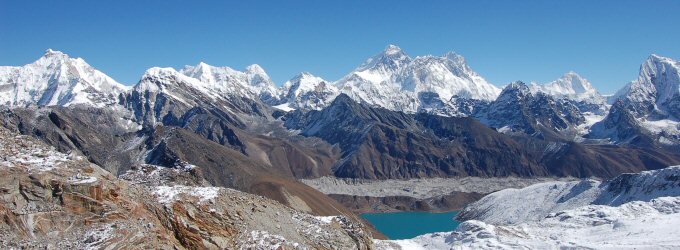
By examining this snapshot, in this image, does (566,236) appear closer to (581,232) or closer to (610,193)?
(581,232)

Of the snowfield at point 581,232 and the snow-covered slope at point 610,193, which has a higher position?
the snow-covered slope at point 610,193

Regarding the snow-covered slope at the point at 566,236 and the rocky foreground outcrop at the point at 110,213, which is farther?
the snow-covered slope at the point at 566,236

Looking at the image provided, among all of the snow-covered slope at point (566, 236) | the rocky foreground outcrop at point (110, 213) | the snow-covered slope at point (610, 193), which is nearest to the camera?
the rocky foreground outcrop at point (110, 213)

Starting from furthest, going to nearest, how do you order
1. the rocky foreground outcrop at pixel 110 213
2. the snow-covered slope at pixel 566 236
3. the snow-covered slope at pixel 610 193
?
the snow-covered slope at pixel 610 193
the snow-covered slope at pixel 566 236
the rocky foreground outcrop at pixel 110 213

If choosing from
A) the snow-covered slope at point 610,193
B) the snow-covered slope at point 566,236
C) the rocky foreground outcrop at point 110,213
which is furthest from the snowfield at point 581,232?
the snow-covered slope at point 610,193

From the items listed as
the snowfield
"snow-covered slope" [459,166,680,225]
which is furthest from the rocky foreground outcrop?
"snow-covered slope" [459,166,680,225]

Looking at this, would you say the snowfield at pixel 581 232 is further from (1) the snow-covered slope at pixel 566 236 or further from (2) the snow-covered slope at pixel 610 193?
(2) the snow-covered slope at pixel 610 193

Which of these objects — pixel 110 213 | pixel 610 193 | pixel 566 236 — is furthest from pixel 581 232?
pixel 610 193

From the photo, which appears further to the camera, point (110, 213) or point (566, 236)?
point (566, 236)

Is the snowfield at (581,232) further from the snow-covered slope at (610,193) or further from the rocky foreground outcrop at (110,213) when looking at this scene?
the snow-covered slope at (610,193)
